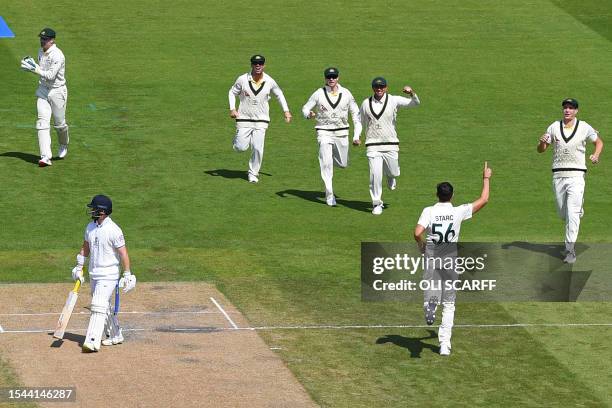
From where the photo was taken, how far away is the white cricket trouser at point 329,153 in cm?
2491

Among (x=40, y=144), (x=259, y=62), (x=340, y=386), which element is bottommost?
(x=340, y=386)

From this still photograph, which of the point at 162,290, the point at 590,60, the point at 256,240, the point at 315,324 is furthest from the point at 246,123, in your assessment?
the point at 590,60

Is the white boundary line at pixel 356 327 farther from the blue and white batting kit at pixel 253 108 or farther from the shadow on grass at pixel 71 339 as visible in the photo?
the blue and white batting kit at pixel 253 108

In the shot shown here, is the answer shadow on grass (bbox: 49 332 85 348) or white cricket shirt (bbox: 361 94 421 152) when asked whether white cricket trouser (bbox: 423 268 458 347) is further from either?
white cricket shirt (bbox: 361 94 421 152)

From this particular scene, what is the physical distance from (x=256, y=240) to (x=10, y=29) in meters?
16.0

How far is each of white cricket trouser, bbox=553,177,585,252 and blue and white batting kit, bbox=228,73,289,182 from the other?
617 centimetres

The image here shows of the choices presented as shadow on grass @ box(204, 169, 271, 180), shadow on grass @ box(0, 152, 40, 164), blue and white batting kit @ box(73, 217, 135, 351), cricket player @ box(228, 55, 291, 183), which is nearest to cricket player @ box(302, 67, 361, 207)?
cricket player @ box(228, 55, 291, 183)

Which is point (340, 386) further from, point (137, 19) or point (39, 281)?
point (137, 19)

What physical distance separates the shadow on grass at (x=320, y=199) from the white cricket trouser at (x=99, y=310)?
8.66 metres

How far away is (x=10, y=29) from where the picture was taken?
36.4 m

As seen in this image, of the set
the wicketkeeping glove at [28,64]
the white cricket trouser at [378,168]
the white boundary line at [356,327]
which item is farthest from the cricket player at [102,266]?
the wicketkeeping glove at [28,64]

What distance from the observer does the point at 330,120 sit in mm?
24875

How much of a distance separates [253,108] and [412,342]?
9.23 meters

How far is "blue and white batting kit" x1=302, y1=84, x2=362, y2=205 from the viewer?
24.8m
